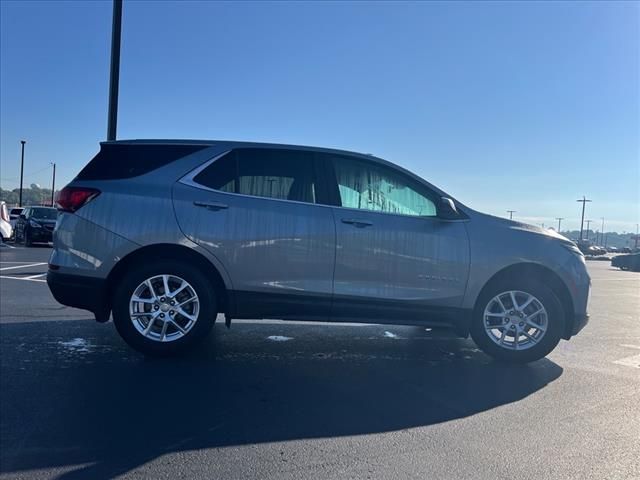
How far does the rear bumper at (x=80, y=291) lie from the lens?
4.71m

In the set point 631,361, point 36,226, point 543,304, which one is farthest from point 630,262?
point 36,226

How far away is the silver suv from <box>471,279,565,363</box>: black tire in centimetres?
1

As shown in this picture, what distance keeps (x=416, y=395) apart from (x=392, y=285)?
111cm

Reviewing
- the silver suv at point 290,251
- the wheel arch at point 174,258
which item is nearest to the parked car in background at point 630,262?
the silver suv at point 290,251

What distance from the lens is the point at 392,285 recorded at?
4945 mm

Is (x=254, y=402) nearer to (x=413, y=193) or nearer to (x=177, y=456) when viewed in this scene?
(x=177, y=456)

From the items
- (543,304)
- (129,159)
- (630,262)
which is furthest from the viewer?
(630,262)

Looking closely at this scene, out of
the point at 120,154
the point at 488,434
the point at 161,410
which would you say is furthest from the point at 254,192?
the point at 488,434

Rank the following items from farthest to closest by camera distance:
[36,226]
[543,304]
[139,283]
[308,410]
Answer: [36,226], [543,304], [139,283], [308,410]

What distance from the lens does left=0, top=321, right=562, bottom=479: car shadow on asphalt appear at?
322cm

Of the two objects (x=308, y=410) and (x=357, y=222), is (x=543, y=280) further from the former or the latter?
(x=308, y=410)

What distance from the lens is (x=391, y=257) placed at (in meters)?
4.93

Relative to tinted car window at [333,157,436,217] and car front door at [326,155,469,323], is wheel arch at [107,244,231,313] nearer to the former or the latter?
car front door at [326,155,469,323]

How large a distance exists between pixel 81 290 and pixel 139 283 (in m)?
0.52
